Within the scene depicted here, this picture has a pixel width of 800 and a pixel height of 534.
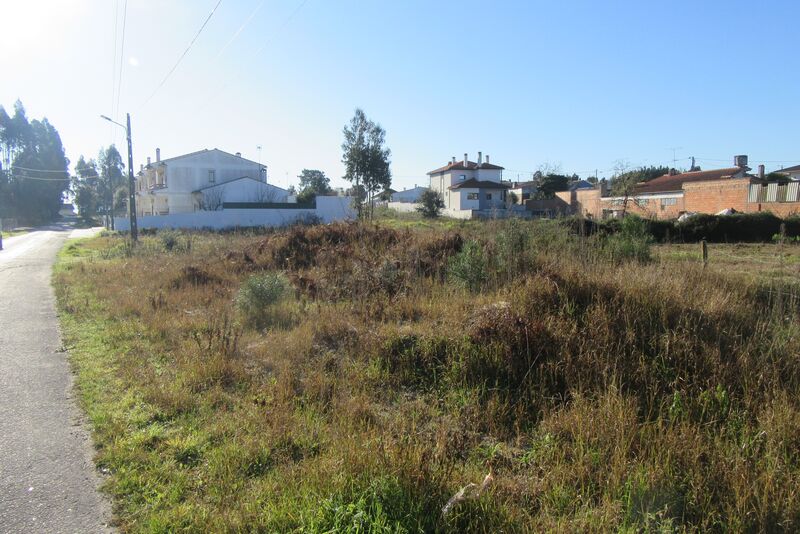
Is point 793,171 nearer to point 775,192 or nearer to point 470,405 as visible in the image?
point 775,192

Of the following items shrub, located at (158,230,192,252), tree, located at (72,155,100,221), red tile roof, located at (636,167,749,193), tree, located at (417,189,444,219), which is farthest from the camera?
tree, located at (72,155,100,221)

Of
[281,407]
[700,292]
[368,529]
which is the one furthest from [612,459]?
[700,292]

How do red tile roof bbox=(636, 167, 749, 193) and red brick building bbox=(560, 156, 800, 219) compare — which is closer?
red brick building bbox=(560, 156, 800, 219)

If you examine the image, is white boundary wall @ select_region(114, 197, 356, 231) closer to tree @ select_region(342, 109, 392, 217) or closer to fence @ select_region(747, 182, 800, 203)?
tree @ select_region(342, 109, 392, 217)

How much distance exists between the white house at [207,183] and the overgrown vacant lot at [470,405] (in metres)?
48.3

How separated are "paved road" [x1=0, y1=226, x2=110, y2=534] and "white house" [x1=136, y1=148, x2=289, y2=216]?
154 ft

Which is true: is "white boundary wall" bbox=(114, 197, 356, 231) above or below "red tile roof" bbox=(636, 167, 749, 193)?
below

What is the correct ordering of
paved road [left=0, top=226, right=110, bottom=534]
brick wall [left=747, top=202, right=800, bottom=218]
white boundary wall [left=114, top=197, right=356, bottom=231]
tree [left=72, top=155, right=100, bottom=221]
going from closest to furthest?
paved road [left=0, top=226, right=110, bottom=534] < brick wall [left=747, top=202, right=800, bottom=218] < white boundary wall [left=114, top=197, right=356, bottom=231] < tree [left=72, top=155, right=100, bottom=221]

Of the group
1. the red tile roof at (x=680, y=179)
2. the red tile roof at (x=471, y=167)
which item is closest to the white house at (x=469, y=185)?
the red tile roof at (x=471, y=167)

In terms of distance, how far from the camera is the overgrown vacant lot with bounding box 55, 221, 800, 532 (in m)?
2.94

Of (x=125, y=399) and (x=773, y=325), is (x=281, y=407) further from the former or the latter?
(x=773, y=325)

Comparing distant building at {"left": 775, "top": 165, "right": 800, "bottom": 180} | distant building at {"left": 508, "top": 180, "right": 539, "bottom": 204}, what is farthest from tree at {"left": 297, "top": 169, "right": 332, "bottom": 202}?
distant building at {"left": 775, "top": 165, "right": 800, "bottom": 180}

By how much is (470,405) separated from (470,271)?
12.2 ft

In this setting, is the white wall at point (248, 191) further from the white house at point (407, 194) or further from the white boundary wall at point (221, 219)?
the white house at point (407, 194)
